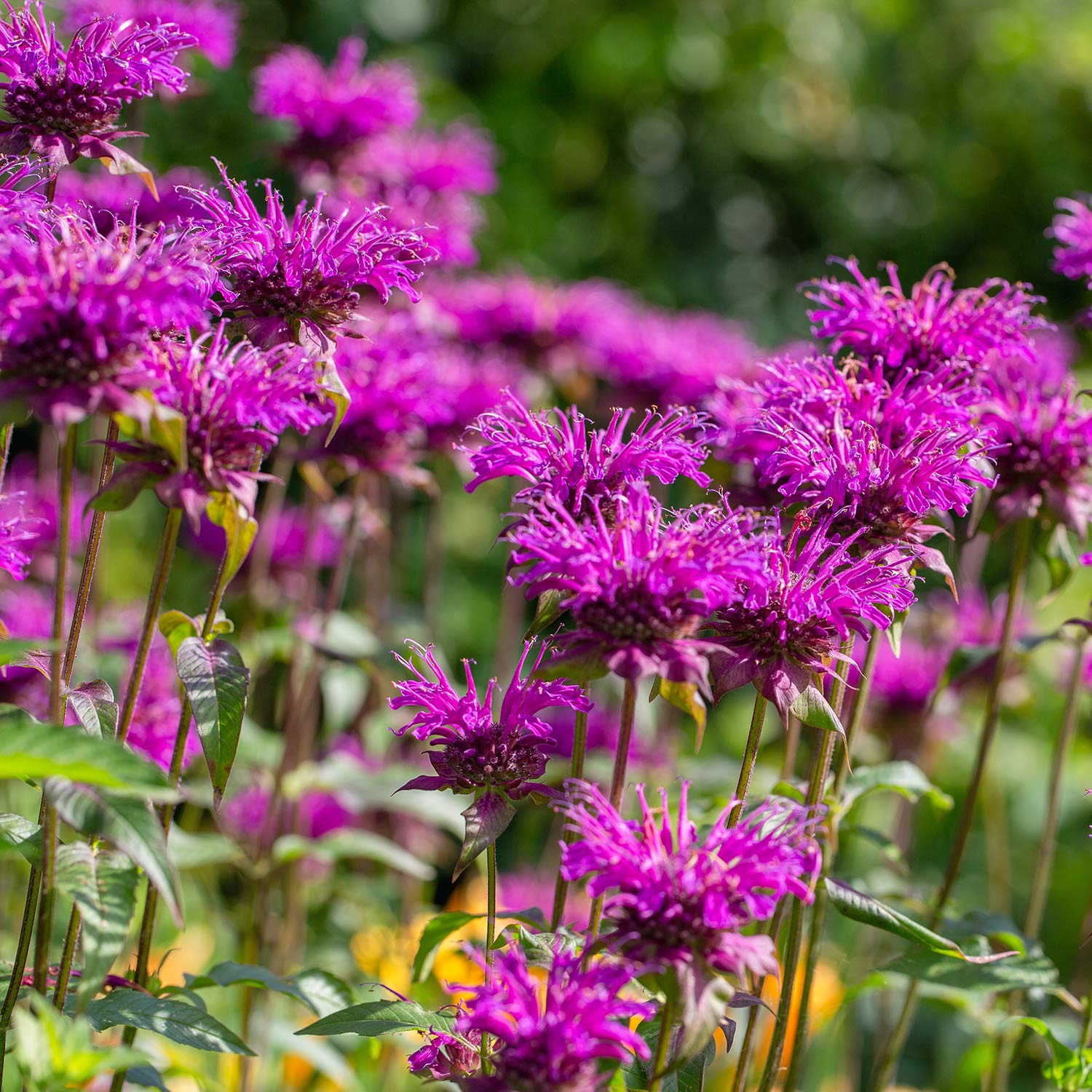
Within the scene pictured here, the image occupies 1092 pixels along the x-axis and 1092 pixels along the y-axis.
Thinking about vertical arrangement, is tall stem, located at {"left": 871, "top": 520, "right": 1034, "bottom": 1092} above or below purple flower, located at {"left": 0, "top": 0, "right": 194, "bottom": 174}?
below

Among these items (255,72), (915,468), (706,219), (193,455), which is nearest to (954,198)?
(706,219)

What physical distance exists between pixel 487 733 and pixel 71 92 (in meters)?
0.71

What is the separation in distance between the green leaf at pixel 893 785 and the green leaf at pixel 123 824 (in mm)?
705

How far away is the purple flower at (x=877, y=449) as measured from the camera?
1045 millimetres

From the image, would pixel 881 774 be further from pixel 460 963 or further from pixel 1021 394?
pixel 460 963

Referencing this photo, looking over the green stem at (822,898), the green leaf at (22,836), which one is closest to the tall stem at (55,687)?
the green leaf at (22,836)

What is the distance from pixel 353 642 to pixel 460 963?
0.63 m

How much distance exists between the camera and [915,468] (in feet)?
3.43

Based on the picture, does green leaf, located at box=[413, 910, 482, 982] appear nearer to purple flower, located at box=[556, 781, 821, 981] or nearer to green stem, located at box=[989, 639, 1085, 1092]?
purple flower, located at box=[556, 781, 821, 981]

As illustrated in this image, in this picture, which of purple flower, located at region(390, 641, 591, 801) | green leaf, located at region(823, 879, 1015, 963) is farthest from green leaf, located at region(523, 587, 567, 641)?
green leaf, located at region(823, 879, 1015, 963)

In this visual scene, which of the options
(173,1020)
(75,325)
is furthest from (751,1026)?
(75,325)

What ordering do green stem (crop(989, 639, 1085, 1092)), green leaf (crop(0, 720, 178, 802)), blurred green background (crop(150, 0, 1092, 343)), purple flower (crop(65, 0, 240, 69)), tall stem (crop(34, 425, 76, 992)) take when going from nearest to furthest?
green leaf (crop(0, 720, 178, 802)) < tall stem (crop(34, 425, 76, 992)) < green stem (crop(989, 639, 1085, 1092)) < purple flower (crop(65, 0, 240, 69)) < blurred green background (crop(150, 0, 1092, 343))

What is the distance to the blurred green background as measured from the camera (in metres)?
3.77

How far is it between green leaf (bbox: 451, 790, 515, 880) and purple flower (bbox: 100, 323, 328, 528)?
11.9 inches
